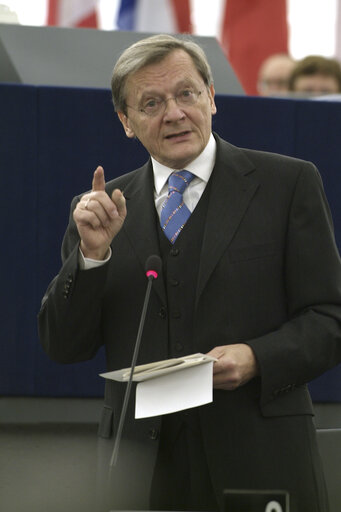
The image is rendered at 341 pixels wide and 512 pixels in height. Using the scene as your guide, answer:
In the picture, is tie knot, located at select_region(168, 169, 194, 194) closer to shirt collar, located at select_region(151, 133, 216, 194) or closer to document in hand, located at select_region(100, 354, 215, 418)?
shirt collar, located at select_region(151, 133, 216, 194)

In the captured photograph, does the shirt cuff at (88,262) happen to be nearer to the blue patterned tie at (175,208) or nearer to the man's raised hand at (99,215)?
the man's raised hand at (99,215)

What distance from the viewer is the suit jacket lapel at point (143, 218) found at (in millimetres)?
2715

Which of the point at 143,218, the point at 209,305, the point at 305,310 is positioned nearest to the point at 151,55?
the point at 143,218

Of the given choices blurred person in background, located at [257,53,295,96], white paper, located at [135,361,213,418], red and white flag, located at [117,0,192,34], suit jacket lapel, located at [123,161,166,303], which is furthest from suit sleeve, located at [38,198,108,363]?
red and white flag, located at [117,0,192,34]

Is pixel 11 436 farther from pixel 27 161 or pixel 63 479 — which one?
pixel 27 161

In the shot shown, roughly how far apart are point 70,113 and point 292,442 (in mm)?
2212

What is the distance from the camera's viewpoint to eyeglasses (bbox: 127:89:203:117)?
2752 millimetres

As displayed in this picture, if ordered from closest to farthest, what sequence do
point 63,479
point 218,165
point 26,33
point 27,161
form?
1. point 218,165
2. point 63,479
3. point 27,161
4. point 26,33

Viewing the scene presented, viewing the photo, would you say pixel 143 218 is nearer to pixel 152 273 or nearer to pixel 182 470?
pixel 152 273

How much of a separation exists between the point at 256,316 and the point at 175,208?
0.37 m

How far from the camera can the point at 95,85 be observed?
466cm

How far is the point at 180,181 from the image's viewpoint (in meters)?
2.77

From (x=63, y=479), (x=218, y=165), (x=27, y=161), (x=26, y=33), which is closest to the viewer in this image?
(x=218, y=165)

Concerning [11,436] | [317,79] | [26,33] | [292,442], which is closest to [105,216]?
[292,442]
